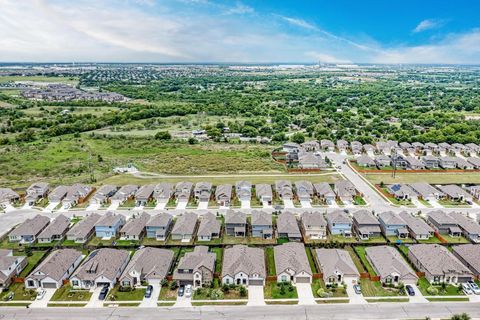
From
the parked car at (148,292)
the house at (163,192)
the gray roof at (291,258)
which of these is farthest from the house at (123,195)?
the gray roof at (291,258)

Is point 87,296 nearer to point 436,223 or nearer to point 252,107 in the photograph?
point 436,223

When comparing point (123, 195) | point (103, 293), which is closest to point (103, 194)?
point (123, 195)

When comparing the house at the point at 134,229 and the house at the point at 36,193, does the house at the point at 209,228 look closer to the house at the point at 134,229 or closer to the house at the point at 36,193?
the house at the point at 134,229

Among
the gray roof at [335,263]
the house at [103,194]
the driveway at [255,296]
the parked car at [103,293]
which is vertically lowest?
the parked car at [103,293]

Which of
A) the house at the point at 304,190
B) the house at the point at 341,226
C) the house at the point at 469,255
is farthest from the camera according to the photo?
the house at the point at 304,190

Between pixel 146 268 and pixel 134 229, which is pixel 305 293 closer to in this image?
Answer: pixel 146 268

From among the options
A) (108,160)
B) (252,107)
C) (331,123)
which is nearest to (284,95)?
(252,107)
